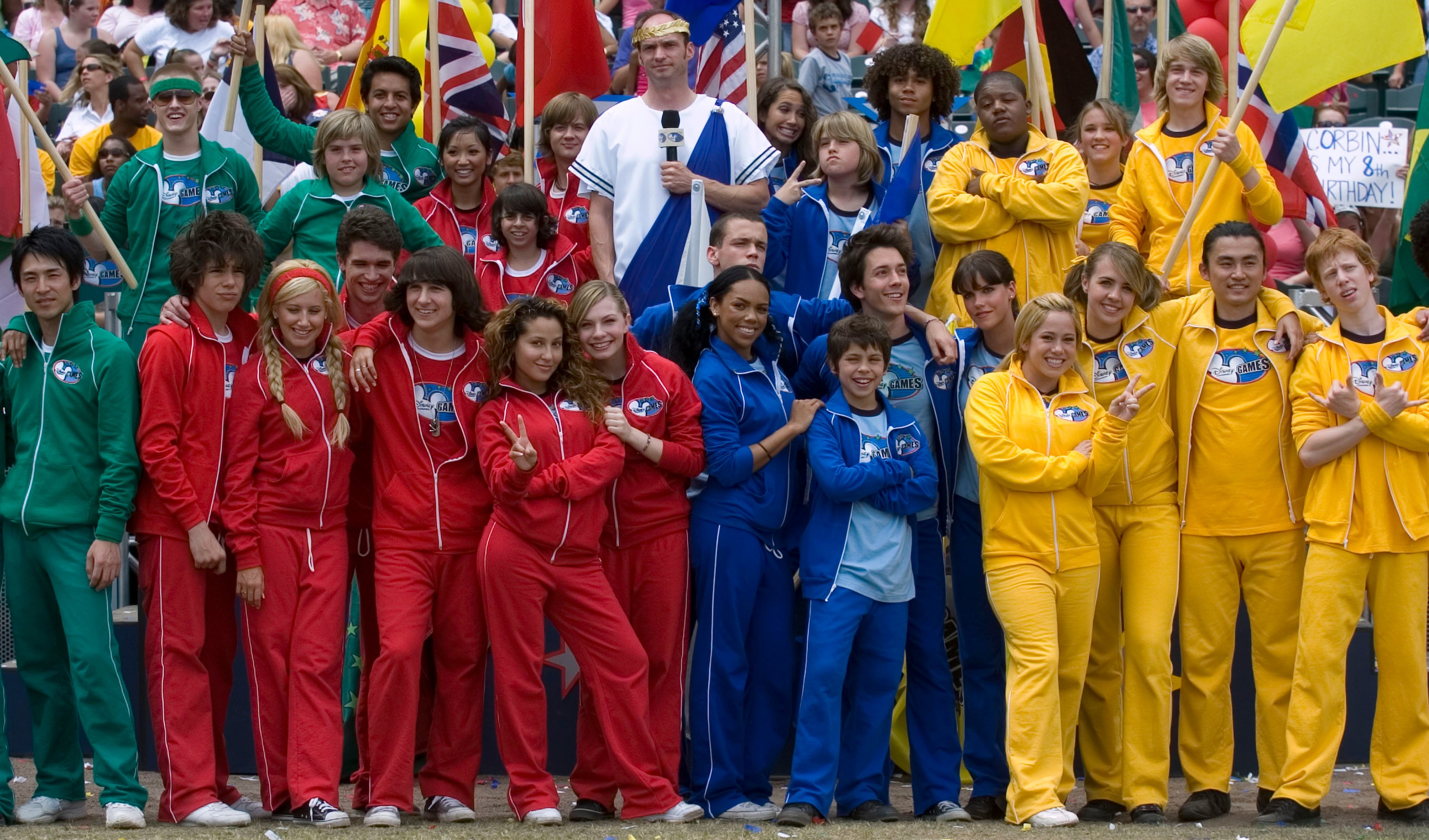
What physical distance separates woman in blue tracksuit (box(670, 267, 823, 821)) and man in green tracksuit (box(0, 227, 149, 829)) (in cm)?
202

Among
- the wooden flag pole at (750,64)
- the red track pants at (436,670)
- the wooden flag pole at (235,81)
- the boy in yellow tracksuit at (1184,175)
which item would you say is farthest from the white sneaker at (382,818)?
the wooden flag pole at (235,81)

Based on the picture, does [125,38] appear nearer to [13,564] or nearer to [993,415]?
[13,564]

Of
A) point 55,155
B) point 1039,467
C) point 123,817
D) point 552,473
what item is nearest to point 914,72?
point 1039,467

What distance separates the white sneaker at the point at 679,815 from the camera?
19.2 ft

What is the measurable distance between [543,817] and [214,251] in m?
2.32

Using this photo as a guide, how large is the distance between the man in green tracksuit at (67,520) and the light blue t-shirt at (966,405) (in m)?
3.02

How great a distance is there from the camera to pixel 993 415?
5.98 metres

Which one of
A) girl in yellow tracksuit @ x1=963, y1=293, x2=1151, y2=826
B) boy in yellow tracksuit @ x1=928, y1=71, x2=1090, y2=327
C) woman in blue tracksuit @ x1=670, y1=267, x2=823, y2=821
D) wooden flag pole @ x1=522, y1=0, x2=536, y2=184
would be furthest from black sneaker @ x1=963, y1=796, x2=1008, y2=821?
wooden flag pole @ x1=522, y1=0, x2=536, y2=184

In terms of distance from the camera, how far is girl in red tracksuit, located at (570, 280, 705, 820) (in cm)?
608

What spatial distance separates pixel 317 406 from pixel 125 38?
7634 mm

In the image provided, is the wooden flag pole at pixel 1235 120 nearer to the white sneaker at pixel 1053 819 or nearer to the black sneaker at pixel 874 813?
the white sneaker at pixel 1053 819

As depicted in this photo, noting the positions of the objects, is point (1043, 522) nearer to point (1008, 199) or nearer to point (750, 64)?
point (1008, 199)

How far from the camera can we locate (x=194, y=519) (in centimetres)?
579

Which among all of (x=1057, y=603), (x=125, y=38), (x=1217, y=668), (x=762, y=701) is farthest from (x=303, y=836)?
(x=125, y=38)
